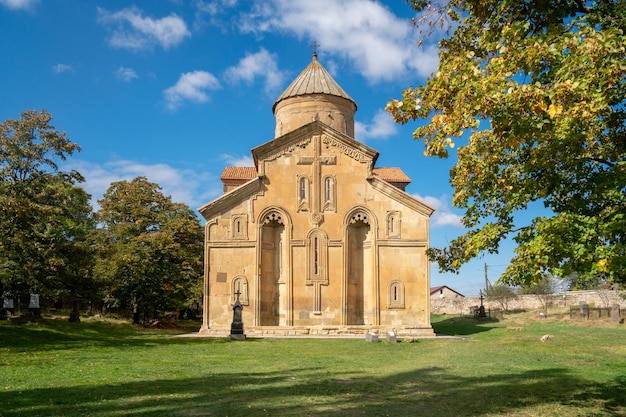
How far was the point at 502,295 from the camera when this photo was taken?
55188 mm

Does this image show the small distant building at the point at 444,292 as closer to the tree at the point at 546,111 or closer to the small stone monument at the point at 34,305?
the small stone monument at the point at 34,305

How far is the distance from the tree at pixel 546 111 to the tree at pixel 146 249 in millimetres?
22215

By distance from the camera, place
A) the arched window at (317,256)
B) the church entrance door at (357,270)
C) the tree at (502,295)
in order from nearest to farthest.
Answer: the arched window at (317,256) → the church entrance door at (357,270) → the tree at (502,295)

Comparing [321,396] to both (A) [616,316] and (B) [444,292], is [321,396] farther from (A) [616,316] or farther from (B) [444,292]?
(B) [444,292]

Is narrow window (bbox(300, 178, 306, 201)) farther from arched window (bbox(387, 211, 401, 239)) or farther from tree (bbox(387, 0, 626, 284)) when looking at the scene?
tree (bbox(387, 0, 626, 284))

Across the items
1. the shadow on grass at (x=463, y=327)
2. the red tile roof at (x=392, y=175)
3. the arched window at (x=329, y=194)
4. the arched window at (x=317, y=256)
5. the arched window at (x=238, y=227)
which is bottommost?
the shadow on grass at (x=463, y=327)

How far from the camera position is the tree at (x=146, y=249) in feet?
89.0

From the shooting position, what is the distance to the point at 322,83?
29656 millimetres

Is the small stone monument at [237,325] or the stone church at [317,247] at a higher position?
the stone church at [317,247]

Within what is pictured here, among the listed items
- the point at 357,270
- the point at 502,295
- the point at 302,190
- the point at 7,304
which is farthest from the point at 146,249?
the point at 502,295

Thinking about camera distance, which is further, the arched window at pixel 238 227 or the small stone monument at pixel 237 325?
the arched window at pixel 238 227

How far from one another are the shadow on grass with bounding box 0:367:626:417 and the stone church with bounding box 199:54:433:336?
38.3 feet

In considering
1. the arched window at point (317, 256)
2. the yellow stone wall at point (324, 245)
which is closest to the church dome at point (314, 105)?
the yellow stone wall at point (324, 245)

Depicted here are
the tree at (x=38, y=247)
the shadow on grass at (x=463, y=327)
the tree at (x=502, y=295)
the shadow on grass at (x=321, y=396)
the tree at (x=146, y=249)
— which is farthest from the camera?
the tree at (x=502, y=295)
